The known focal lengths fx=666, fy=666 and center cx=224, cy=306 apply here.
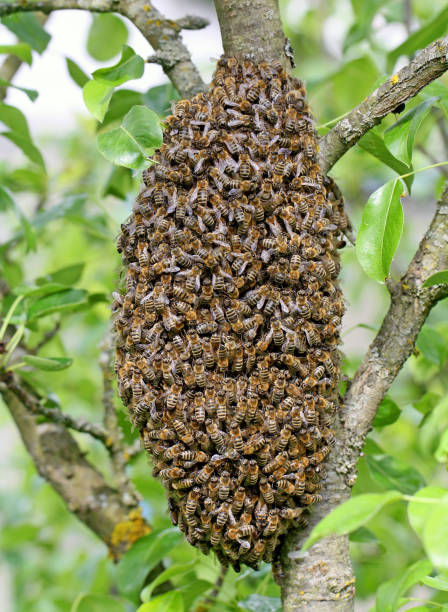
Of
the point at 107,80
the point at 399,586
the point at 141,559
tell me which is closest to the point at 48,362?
the point at 141,559

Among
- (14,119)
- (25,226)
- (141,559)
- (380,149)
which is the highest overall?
(14,119)

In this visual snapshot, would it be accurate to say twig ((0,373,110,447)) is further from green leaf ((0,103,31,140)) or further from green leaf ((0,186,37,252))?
green leaf ((0,103,31,140))

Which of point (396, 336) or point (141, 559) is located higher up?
point (396, 336)

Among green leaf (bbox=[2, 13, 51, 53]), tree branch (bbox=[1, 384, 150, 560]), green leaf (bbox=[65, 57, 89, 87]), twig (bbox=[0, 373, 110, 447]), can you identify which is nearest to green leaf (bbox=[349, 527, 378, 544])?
tree branch (bbox=[1, 384, 150, 560])

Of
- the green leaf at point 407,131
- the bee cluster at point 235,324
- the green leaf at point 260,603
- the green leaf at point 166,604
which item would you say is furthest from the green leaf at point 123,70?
the green leaf at point 260,603

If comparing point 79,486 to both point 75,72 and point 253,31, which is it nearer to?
point 75,72
